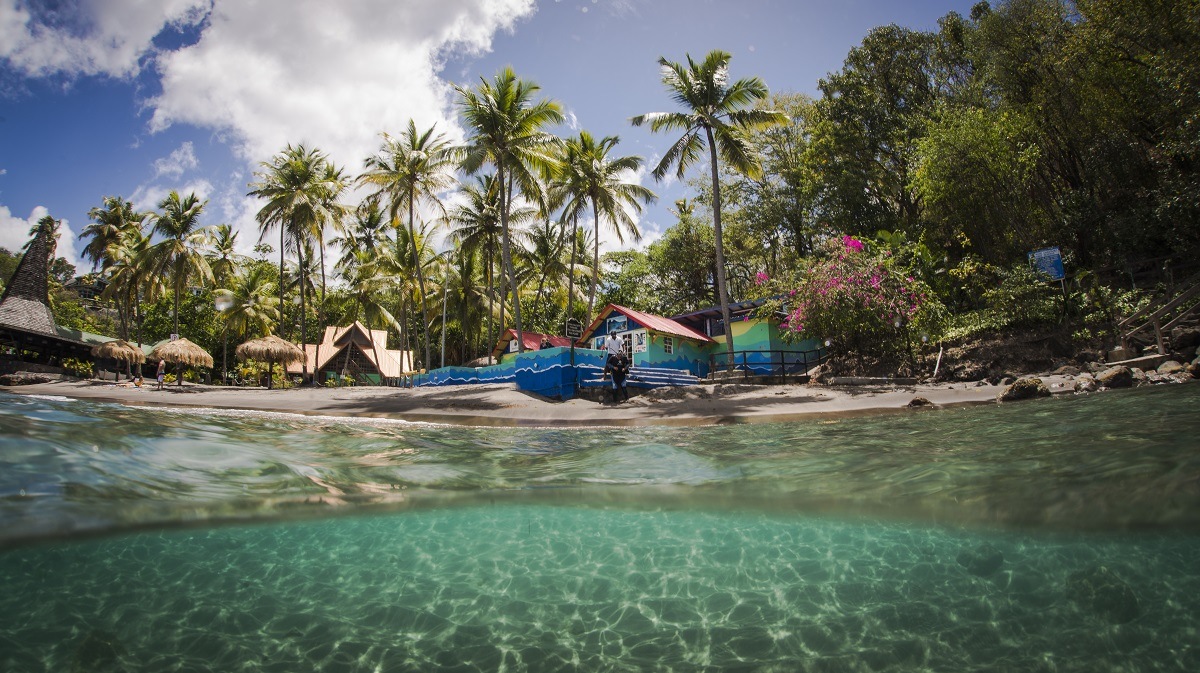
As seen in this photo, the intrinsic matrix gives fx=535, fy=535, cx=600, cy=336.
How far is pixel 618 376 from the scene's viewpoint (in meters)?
16.5

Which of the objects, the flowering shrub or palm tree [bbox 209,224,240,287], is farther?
palm tree [bbox 209,224,240,287]

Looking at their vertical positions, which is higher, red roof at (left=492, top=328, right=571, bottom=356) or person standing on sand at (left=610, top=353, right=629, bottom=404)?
red roof at (left=492, top=328, right=571, bottom=356)

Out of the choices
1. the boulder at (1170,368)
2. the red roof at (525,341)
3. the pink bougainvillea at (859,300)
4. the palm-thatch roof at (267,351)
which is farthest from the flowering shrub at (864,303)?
the palm-thatch roof at (267,351)

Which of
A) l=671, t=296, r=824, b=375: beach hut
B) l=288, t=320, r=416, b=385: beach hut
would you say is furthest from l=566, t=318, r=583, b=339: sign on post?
l=288, t=320, r=416, b=385: beach hut

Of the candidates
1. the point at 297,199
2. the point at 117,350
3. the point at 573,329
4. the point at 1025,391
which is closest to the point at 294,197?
the point at 297,199

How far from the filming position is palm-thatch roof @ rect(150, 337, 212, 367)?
1010 inches

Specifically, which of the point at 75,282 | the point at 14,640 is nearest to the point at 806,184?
the point at 14,640

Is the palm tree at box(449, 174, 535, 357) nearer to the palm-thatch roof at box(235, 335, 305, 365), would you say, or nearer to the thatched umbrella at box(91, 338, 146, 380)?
the palm-thatch roof at box(235, 335, 305, 365)

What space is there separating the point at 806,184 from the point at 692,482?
25.4m

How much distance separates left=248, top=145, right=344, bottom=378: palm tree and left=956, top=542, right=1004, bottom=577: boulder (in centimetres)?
3192

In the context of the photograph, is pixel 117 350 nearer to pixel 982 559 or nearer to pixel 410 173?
pixel 410 173

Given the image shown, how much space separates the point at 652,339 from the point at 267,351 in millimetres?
19063

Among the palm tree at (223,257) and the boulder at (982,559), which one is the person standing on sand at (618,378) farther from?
the palm tree at (223,257)

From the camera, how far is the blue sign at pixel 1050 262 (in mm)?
16516
